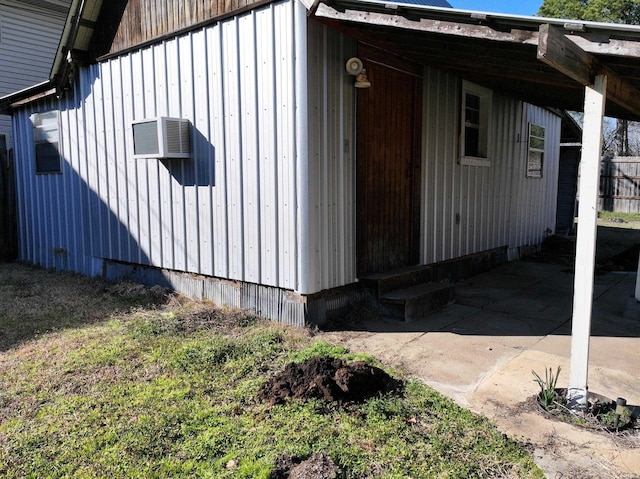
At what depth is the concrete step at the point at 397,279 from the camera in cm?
493

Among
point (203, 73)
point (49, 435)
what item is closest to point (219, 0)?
point (203, 73)

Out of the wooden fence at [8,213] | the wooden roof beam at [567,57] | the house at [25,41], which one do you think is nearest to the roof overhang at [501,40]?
the wooden roof beam at [567,57]

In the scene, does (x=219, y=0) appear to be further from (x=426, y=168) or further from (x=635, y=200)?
(x=635, y=200)

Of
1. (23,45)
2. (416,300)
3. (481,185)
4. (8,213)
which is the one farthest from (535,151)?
(23,45)

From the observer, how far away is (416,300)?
4883 mm

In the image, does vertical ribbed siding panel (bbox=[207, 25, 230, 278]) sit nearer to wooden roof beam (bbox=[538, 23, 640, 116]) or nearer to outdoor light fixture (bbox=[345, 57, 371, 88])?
outdoor light fixture (bbox=[345, 57, 371, 88])

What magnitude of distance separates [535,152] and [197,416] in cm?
797

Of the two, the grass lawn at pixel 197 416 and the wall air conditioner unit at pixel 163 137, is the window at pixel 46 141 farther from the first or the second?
the grass lawn at pixel 197 416

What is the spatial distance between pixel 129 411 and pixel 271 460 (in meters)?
1.03

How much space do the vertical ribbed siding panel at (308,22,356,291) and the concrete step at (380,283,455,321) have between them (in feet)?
1.49

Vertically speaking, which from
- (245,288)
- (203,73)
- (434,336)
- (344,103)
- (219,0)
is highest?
(219,0)

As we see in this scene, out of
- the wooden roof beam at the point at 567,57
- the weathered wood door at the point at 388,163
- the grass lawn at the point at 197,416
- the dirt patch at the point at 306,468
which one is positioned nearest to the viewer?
the dirt patch at the point at 306,468

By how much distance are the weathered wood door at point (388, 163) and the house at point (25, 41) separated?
8.63 m

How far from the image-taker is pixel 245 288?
493 centimetres
